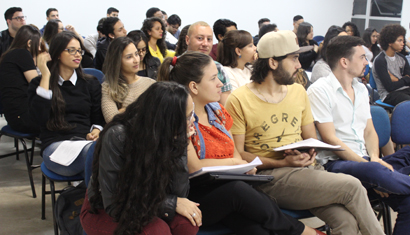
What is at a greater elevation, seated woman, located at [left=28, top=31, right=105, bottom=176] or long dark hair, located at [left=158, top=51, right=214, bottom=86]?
long dark hair, located at [left=158, top=51, right=214, bottom=86]

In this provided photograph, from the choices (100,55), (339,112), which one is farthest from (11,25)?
(339,112)

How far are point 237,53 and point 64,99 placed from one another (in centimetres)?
139

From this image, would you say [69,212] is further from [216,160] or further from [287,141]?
[287,141]

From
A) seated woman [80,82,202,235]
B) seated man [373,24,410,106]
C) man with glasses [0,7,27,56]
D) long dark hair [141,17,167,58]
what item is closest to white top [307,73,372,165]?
seated woman [80,82,202,235]

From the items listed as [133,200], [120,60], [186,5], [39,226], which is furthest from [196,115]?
[186,5]

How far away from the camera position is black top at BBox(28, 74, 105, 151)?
7.88 ft

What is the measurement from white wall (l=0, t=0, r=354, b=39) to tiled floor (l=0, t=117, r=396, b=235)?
4017 mm

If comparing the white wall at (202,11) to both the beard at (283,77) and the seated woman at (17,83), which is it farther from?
the beard at (283,77)

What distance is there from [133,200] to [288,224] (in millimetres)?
682

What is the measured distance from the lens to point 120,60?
2.71 m

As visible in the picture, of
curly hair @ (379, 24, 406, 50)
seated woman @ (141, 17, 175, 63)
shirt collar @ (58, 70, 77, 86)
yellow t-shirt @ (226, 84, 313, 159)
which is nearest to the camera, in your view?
yellow t-shirt @ (226, 84, 313, 159)

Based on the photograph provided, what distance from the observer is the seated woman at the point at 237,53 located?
10.1ft

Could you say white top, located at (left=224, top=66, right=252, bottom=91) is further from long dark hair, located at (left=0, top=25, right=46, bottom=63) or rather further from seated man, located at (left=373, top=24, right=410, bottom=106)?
seated man, located at (left=373, top=24, right=410, bottom=106)

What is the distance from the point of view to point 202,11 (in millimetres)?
8430
